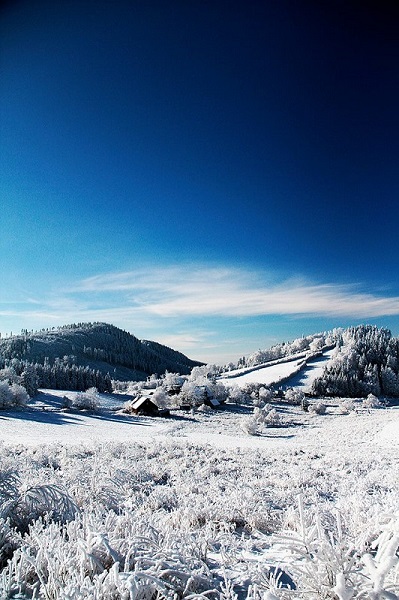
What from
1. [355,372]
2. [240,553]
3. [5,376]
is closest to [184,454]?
[240,553]

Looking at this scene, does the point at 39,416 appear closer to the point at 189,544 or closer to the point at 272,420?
the point at 272,420

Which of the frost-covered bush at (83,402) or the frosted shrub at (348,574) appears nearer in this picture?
the frosted shrub at (348,574)

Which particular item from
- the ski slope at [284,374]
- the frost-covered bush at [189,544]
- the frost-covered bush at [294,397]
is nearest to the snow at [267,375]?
the ski slope at [284,374]

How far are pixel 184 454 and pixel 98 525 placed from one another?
10459 millimetres

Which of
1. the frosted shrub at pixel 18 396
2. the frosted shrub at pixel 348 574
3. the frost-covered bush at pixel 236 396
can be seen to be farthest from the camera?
the frost-covered bush at pixel 236 396

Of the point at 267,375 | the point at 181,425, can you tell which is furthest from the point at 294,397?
the point at 181,425

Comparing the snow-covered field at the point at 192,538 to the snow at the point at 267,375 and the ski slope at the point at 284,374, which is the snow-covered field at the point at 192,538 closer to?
the ski slope at the point at 284,374

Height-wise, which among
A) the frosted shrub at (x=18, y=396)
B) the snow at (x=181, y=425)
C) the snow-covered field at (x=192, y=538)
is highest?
the snow-covered field at (x=192, y=538)

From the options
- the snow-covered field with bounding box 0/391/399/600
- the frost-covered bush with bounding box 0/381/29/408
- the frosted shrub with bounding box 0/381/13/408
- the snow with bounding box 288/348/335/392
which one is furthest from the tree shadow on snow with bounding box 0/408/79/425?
the snow with bounding box 288/348/335/392

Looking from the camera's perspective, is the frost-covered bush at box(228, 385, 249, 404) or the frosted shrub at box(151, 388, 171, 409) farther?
the frost-covered bush at box(228, 385, 249, 404)

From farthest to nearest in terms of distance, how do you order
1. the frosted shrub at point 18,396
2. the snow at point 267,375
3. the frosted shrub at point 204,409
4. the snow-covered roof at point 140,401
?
the snow at point 267,375, the frosted shrub at point 204,409, the snow-covered roof at point 140,401, the frosted shrub at point 18,396

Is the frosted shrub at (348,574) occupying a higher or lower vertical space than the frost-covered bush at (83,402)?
higher

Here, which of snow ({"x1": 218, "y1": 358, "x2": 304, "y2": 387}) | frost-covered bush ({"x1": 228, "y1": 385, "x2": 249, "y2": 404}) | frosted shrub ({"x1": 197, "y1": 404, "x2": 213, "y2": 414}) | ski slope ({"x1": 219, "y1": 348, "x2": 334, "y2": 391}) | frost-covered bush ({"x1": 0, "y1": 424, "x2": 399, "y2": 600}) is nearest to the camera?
frost-covered bush ({"x1": 0, "y1": 424, "x2": 399, "y2": 600})

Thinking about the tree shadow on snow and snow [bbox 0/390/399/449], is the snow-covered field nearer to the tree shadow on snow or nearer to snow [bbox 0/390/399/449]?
snow [bbox 0/390/399/449]
